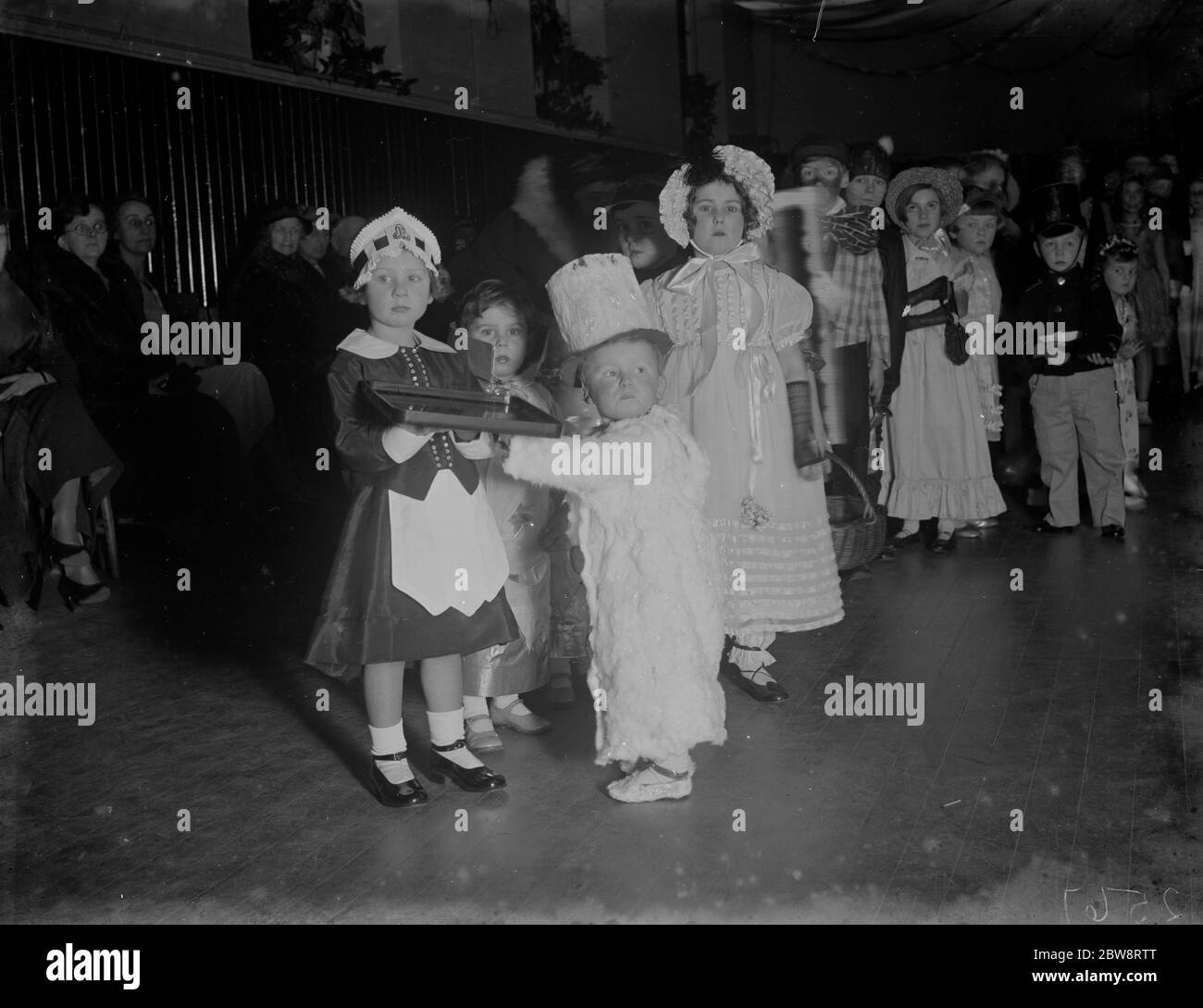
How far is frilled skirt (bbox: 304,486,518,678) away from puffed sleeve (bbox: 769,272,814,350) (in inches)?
52.5

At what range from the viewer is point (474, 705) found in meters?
3.37

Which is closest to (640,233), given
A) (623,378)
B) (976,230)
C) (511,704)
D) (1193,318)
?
(623,378)

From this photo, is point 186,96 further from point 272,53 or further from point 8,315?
point 8,315

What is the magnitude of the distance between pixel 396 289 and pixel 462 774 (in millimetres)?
1150

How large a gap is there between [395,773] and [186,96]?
4029mm

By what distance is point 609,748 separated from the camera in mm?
2863

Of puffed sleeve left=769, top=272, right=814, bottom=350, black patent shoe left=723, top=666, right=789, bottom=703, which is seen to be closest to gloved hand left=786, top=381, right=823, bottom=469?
puffed sleeve left=769, top=272, right=814, bottom=350

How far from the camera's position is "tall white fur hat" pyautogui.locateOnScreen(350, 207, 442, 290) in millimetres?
2826

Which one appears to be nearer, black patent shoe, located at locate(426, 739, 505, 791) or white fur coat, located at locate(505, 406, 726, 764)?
white fur coat, located at locate(505, 406, 726, 764)

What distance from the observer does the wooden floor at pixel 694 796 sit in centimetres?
249

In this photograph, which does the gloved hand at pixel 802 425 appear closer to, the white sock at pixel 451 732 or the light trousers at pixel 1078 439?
the white sock at pixel 451 732

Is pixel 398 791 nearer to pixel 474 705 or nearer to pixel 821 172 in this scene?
pixel 474 705

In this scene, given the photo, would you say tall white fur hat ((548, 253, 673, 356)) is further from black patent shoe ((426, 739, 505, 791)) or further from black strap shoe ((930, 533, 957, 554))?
black strap shoe ((930, 533, 957, 554))

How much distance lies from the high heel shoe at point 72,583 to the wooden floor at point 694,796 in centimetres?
34
